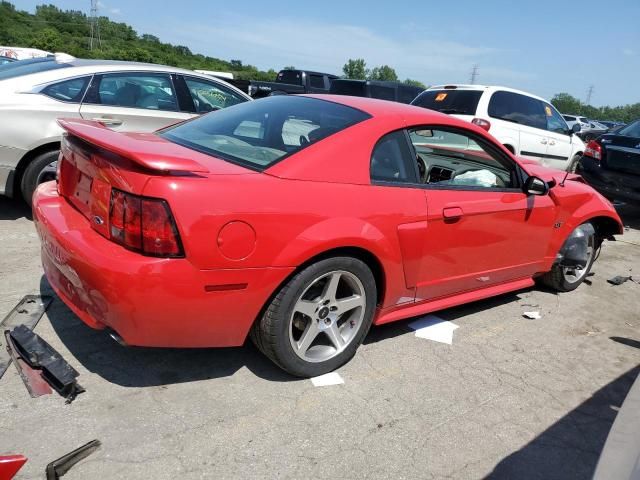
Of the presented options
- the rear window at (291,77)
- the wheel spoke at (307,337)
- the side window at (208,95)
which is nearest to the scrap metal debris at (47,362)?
the wheel spoke at (307,337)

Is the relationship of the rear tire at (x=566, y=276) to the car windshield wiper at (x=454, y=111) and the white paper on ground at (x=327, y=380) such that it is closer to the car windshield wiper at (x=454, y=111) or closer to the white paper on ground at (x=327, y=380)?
the white paper on ground at (x=327, y=380)

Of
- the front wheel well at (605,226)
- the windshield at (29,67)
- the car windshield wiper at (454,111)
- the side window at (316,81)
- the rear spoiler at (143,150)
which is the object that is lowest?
the front wheel well at (605,226)

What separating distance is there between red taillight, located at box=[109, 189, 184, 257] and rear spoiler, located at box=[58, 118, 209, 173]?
16 cm

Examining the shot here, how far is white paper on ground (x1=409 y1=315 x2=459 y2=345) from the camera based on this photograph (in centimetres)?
363

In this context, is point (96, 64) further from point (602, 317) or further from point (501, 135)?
point (501, 135)

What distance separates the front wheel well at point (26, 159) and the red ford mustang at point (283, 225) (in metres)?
1.90

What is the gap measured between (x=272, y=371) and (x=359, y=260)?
805 millimetres

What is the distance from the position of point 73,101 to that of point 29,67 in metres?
0.72

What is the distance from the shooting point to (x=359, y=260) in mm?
2895

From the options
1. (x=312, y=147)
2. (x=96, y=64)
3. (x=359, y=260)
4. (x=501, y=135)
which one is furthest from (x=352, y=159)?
(x=501, y=135)

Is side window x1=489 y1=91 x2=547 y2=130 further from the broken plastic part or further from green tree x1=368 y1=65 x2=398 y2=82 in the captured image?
green tree x1=368 y1=65 x2=398 y2=82

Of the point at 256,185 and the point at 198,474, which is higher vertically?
the point at 256,185

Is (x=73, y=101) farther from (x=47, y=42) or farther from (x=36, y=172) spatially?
(x=47, y=42)

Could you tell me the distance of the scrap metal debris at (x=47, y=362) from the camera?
2.55 m
